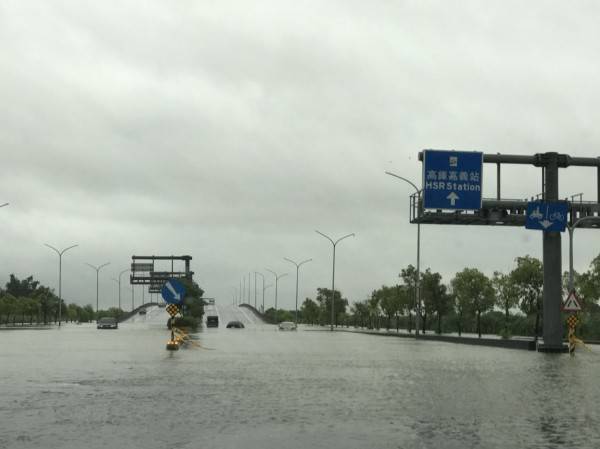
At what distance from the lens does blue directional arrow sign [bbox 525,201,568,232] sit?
37500 millimetres

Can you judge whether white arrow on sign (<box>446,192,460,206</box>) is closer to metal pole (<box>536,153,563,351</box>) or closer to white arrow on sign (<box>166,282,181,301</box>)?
metal pole (<box>536,153,563,351</box>)

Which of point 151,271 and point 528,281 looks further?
point 151,271

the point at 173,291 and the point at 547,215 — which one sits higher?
the point at 547,215

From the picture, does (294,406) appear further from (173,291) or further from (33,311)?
(33,311)

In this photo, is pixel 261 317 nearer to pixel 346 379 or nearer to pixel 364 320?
pixel 364 320

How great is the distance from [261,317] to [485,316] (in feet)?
239

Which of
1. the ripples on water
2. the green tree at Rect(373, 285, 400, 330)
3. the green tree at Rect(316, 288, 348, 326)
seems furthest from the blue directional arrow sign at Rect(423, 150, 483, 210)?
the green tree at Rect(316, 288, 348, 326)

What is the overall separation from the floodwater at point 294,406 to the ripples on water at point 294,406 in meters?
0.02

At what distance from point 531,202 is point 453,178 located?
3.42m

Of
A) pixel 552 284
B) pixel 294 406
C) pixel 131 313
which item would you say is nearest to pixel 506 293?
pixel 552 284

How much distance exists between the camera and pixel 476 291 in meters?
78.1

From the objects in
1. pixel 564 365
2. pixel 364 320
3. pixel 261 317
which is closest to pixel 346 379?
pixel 564 365

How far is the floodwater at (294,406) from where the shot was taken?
11.1 metres

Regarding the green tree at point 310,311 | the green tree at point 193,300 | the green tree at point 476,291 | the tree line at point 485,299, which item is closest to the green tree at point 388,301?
the tree line at point 485,299
